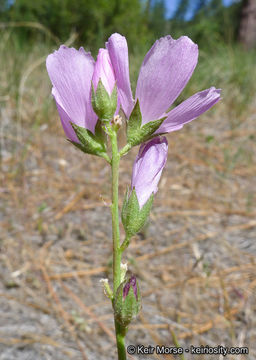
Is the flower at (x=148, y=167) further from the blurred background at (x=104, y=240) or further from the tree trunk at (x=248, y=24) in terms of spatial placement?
the tree trunk at (x=248, y=24)

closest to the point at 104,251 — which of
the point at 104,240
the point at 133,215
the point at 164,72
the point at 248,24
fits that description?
the point at 104,240

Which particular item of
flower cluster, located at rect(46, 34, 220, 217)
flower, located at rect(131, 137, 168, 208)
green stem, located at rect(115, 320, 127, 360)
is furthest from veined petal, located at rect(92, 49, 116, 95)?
green stem, located at rect(115, 320, 127, 360)

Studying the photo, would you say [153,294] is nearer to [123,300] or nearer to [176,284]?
[176,284]

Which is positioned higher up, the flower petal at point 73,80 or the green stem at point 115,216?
the flower petal at point 73,80

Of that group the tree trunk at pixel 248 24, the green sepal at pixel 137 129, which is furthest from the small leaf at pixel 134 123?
the tree trunk at pixel 248 24

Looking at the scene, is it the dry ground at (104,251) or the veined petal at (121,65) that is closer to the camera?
the veined petal at (121,65)

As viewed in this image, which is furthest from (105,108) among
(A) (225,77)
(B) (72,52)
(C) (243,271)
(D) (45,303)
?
(A) (225,77)

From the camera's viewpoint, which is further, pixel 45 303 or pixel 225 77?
pixel 225 77
